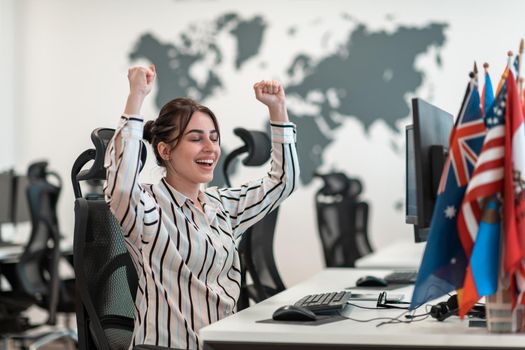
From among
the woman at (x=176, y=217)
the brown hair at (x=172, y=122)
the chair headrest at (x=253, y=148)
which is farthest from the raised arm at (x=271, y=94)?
the chair headrest at (x=253, y=148)

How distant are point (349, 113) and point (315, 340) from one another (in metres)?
5.32

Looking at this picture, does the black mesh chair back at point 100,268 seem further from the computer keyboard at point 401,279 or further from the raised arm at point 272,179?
the computer keyboard at point 401,279

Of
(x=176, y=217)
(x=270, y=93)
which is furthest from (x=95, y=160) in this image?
(x=270, y=93)

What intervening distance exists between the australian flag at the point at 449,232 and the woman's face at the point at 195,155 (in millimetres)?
726

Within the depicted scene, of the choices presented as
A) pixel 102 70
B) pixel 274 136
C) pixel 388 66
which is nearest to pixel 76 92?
pixel 102 70

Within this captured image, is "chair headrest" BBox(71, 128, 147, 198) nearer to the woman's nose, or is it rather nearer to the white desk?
the woman's nose

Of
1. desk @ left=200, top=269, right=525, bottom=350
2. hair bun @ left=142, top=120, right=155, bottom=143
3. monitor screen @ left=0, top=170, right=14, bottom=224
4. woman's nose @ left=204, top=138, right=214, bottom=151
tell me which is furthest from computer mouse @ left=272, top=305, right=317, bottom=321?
monitor screen @ left=0, top=170, right=14, bottom=224

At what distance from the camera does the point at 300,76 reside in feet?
23.4

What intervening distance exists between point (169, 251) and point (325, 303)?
1.39ft

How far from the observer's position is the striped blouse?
2152mm

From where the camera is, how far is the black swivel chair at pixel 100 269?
2250 mm

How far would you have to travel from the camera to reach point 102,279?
2.32 metres

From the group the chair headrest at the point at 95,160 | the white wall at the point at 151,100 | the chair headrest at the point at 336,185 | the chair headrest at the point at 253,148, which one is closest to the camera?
the chair headrest at the point at 95,160

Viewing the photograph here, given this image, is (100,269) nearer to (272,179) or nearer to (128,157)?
(128,157)
